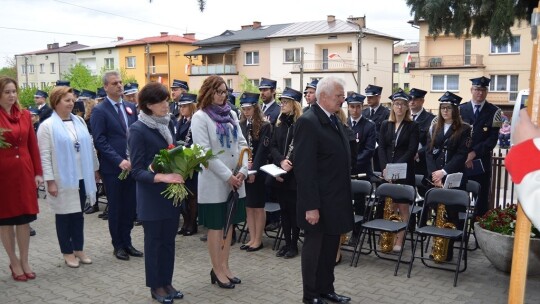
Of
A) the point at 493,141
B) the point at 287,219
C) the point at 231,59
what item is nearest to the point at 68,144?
the point at 287,219

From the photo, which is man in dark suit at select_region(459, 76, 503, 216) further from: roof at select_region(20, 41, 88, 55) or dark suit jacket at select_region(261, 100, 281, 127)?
roof at select_region(20, 41, 88, 55)

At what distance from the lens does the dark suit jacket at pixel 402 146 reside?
6.60 meters

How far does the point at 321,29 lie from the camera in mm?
44656

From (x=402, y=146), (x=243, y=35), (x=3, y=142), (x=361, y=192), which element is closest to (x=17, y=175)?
(x=3, y=142)

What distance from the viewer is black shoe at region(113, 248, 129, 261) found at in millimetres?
6422

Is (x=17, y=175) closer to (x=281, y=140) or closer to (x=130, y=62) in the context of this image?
(x=281, y=140)

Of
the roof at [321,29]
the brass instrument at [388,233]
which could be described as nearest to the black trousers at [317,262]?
the brass instrument at [388,233]

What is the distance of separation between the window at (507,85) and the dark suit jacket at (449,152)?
111 feet

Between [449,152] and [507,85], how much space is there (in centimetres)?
3479

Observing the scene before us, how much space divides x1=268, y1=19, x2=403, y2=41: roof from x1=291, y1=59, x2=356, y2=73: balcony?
246cm

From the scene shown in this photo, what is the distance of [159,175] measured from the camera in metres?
4.64

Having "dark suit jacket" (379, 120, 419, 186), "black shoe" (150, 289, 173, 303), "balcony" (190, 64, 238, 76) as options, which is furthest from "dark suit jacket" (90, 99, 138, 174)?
"balcony" (190, 64, 238, 76)

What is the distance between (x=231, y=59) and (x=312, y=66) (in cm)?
943

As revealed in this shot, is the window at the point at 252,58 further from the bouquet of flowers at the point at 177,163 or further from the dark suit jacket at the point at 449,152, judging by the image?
the bouquet of flowers at the point at 177,163
